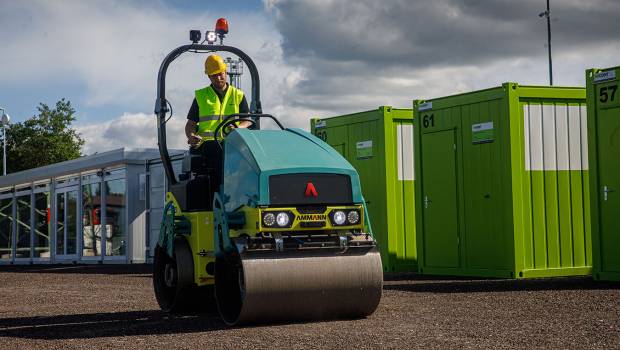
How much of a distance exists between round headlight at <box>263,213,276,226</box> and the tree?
4737cm

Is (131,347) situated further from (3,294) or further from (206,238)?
(3,294)

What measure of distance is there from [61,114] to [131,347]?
50356 mm

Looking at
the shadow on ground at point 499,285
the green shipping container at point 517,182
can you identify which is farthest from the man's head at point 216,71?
the green shipping container at point 517,182

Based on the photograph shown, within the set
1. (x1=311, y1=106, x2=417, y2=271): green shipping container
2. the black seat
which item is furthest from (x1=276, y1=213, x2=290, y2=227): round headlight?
(x1=311, y1=106, x2=417, y2=271): green shipping container

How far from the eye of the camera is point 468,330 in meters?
7.09

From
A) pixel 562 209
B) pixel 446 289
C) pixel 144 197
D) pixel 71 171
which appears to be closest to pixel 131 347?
pixel 446 289

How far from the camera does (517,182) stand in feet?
41.1

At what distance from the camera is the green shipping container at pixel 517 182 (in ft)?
41.2

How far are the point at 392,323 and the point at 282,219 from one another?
1.30 m

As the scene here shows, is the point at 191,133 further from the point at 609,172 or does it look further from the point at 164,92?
the point at 609,172

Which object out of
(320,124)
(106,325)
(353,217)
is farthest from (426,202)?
(106,325)

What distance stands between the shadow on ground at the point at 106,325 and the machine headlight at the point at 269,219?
3.33ft

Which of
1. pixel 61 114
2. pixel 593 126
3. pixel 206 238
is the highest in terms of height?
pixel 61 114

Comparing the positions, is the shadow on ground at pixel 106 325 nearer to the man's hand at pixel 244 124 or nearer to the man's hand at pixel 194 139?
the man's hand at pixel 194 139
